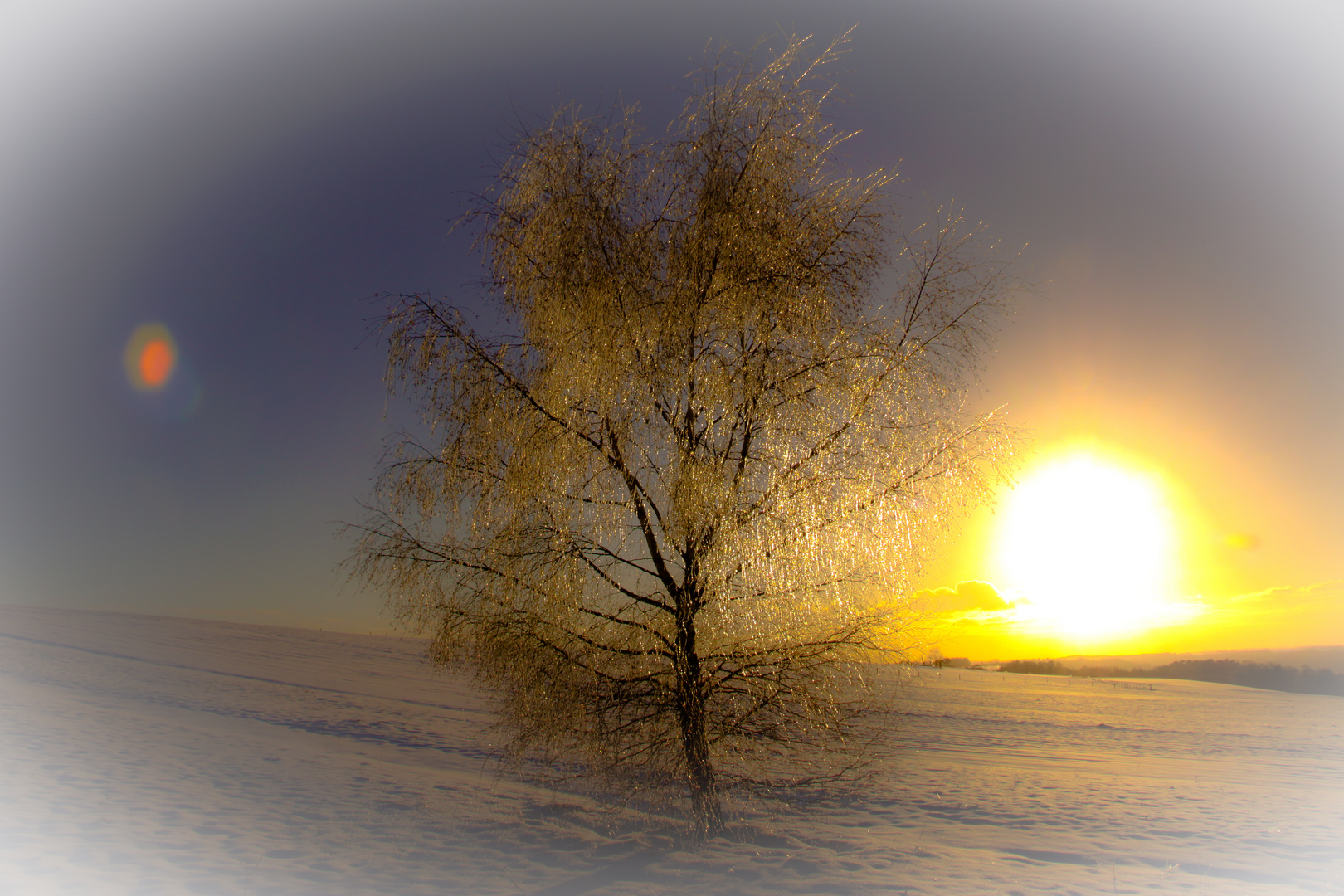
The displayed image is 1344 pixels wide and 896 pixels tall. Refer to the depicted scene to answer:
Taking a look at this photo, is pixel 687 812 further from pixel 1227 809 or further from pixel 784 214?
pixel 1227 809

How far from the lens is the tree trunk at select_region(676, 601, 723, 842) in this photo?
533 centimetres

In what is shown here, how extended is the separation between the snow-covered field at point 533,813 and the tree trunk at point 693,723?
1.63ft

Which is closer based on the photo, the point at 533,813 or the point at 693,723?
the point at 693,723

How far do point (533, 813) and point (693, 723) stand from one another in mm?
3477

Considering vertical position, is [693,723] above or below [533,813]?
above

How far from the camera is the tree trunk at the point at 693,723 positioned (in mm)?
5328

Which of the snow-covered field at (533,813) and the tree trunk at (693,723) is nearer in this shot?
the tree trunk at (693,723)

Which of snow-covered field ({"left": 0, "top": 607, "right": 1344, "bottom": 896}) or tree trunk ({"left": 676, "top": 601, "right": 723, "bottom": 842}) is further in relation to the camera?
snow-covered field ({"left": 0, "top": 607, "right": 1344, "bottom": 896})

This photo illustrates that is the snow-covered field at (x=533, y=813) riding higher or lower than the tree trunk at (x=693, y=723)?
lower

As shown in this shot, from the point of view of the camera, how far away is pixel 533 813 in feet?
25.2

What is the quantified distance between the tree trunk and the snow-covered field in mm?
498

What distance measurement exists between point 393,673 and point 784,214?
21332mm

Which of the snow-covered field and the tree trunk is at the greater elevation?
the tree trunk

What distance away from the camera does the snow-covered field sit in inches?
220
